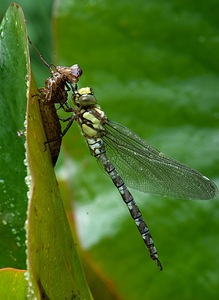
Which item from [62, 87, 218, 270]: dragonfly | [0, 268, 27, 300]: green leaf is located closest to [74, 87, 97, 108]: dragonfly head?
[62, 87, 218, 270]: dragonfly

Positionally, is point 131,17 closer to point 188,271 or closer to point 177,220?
point 177,220

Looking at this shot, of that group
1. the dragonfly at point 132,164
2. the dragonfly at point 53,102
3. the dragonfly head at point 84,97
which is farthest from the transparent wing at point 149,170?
the dragonfly at point 53,102

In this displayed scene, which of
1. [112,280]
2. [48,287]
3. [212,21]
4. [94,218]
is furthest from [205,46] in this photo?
[48,287]

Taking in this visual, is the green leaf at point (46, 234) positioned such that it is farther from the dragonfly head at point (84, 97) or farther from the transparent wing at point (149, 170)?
the transparent wing at point (149, 170)

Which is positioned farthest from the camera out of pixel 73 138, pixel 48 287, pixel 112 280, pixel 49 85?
A: pixel 73 138

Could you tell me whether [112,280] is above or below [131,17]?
below

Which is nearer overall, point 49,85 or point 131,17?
point 49,85
